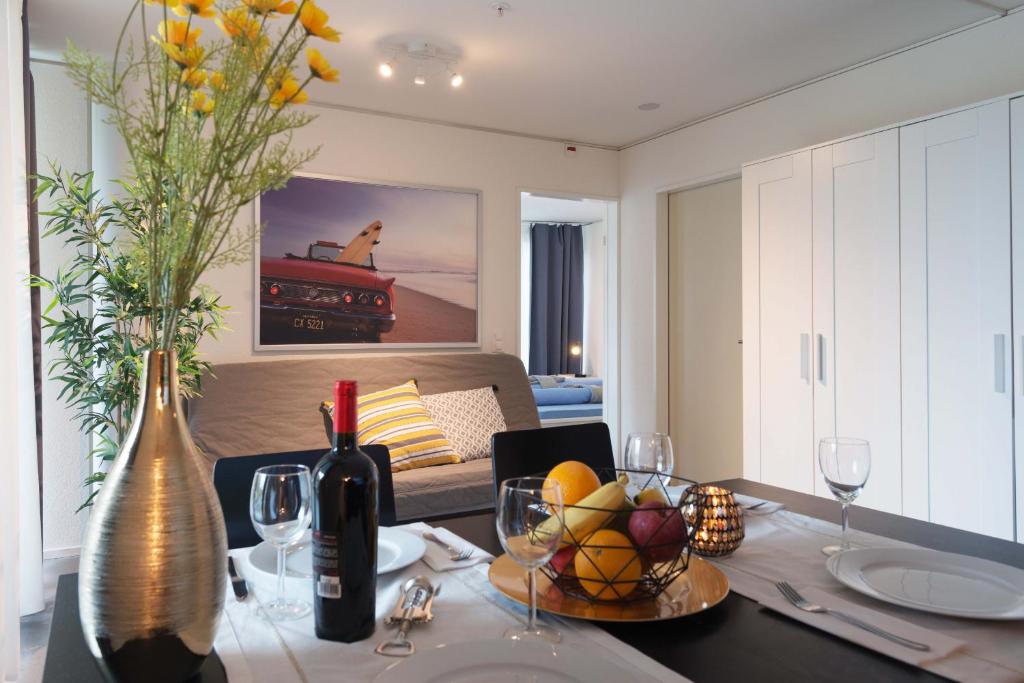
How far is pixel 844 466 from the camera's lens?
113 cm

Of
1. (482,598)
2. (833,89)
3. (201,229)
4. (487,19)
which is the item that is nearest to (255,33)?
(201,229)

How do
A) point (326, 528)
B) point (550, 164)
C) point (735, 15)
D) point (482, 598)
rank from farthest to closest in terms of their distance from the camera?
1. point (550, 164)
2. point (735, 15)
3. point (482, 598)
4. point (326, 528)

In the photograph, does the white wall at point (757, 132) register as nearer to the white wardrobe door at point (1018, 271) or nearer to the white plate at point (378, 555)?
the white wardrobe door at point (1018, 271)

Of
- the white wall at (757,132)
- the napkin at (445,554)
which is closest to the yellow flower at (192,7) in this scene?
the napkin at (445,554)

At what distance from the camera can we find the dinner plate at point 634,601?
2.88 feet

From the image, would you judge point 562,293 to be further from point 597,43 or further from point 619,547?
point 619,547

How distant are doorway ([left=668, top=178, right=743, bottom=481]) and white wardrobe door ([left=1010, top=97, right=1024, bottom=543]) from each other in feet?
5.75

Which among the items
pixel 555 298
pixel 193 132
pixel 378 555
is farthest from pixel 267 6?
pixel 555 298

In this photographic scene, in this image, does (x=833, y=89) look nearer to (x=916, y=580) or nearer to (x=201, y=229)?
(x=916, y=580)

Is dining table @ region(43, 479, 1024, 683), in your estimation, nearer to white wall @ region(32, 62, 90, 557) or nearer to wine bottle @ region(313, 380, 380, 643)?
wine bottle @ region(313, 380, 380, 643)

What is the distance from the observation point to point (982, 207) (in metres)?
2.59

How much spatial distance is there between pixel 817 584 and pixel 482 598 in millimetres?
479

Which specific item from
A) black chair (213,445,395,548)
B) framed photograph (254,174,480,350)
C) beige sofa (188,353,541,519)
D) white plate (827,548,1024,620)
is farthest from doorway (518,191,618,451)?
white plate (827,548,1024,620)

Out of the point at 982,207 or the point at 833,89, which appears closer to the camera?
the point at 982,207
